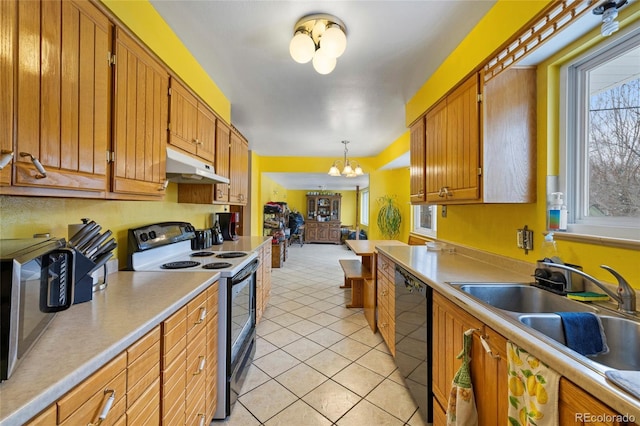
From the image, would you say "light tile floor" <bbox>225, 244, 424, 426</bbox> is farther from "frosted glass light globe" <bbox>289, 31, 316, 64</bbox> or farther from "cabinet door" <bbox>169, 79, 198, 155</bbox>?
"frosted glass light globe" <bbox>289, 31, 316, 64</bbox>

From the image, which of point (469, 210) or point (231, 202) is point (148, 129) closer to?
point (231, 202)

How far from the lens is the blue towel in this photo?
3.20ft

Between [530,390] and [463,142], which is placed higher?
[463,142]

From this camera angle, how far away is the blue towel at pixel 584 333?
3.20ft

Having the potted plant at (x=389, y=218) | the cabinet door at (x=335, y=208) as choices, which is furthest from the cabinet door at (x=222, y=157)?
the cabinet door at (x=335, y=208)

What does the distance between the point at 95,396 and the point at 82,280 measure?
1.85ft

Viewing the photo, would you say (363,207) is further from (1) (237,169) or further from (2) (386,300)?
(2) (386,300)

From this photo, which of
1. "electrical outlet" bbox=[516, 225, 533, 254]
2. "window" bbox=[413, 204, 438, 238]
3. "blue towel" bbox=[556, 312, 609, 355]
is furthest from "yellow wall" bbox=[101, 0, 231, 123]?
"window" bbox=[413, 204, 438, 238]

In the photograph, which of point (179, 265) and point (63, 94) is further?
point (179, 265)

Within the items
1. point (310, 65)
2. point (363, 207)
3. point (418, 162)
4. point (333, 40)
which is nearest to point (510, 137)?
point (418, 162)

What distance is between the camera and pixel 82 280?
3.48 feet

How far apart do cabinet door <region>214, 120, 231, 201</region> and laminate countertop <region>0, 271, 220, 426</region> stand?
129 cm

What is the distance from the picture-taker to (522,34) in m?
1.32

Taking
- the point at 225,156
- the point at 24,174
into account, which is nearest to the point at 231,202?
the point at 225,156
